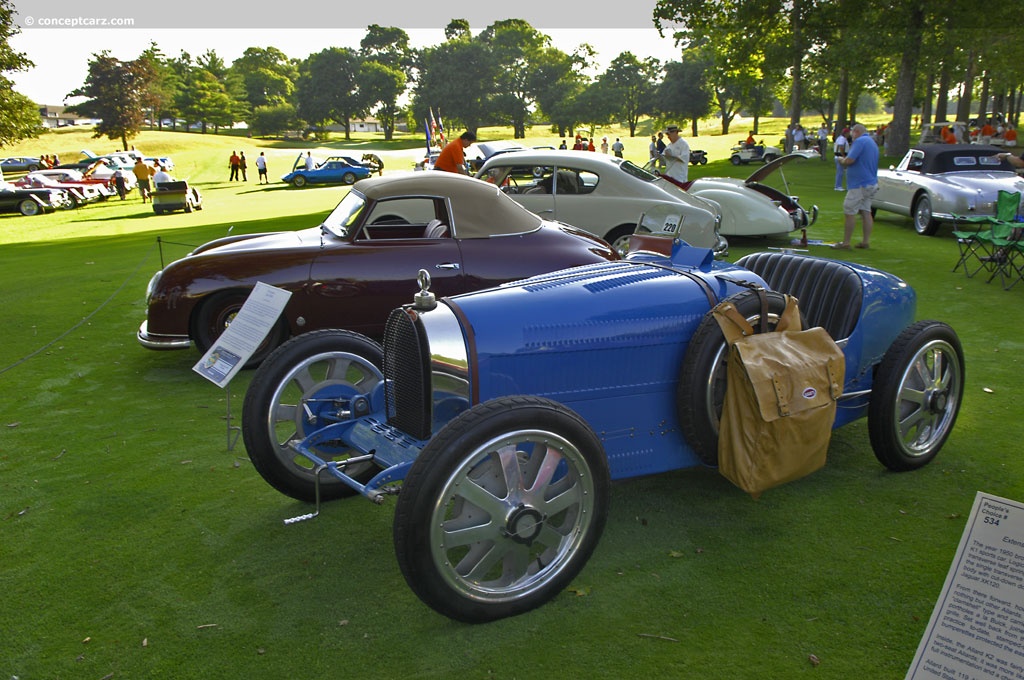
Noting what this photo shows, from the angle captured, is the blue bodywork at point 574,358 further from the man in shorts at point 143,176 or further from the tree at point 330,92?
the tree at point 330,92

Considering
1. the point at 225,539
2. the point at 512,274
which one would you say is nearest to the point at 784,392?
the point at 225,539

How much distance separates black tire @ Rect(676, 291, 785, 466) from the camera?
3.69m

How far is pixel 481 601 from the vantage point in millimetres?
3117

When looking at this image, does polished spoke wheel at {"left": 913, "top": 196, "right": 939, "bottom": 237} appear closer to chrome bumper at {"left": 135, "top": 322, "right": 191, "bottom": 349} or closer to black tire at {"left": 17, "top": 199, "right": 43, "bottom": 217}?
chrome bumper at {"left": 135, "top": 322, "right": 191, "bottom": 349}

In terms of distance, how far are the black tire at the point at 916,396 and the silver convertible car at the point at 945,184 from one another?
9026 mm

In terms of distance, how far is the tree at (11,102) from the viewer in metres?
26.9

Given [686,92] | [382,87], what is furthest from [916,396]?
[382,87]

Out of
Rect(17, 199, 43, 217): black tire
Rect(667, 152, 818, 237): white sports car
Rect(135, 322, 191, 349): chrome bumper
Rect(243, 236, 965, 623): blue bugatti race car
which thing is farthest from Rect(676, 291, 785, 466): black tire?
Rect(17, 199, 43, 217): black tire

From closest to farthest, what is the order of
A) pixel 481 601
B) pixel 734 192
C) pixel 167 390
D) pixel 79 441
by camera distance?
pixel 481 601
pixel 79 441
pixel 167 390
pixel 734 192

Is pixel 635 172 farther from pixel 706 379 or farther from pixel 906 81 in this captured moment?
pixel 906 81

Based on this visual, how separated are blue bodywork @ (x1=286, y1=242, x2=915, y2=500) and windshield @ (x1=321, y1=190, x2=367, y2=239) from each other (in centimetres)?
290

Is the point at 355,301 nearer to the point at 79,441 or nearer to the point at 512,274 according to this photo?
the point at 512,274

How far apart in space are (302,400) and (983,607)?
3.18 metres

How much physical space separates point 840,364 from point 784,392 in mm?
467
